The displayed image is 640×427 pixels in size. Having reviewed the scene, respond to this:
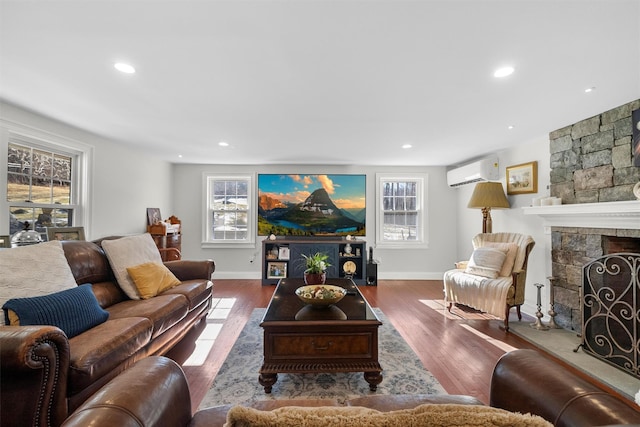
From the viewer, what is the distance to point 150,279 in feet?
8.50

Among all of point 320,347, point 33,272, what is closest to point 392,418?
point 320,347

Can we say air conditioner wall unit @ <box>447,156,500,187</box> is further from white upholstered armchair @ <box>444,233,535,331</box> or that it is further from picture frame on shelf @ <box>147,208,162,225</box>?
picture frame on shelf @ <box>147,208,162,225</box>

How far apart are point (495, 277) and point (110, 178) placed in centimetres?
506

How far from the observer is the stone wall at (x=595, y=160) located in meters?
2.41

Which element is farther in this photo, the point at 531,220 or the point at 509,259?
the point at 531,220

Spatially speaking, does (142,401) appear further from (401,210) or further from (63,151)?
(401,210)

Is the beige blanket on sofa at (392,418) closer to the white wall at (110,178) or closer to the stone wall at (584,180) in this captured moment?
the stone wall at (584,180)

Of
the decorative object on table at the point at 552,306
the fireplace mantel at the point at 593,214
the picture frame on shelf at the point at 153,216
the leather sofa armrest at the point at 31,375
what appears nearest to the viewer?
the leather sofa armrest at the point at 31,375

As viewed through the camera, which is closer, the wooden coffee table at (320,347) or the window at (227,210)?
the wooden coffee table at (320,347)

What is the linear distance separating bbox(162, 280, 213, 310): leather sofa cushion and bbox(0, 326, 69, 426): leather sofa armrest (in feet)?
4.31

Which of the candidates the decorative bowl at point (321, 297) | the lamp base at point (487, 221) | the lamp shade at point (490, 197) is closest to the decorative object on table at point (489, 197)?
the lamp shade at point (490, 197)

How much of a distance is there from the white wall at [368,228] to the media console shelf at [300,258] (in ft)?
1.41

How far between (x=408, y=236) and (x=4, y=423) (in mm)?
5205

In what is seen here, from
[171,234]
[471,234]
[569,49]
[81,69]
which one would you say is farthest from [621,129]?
[171,234]
